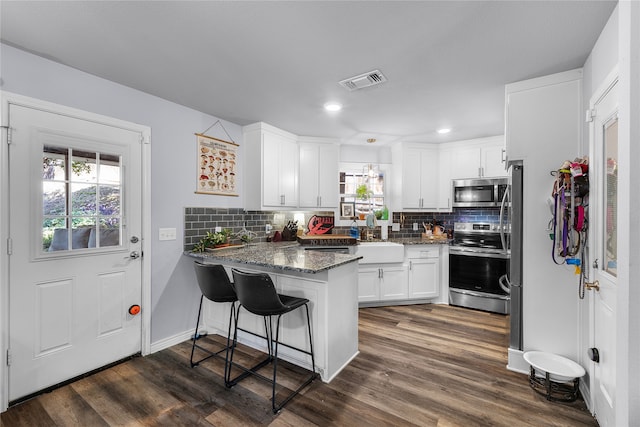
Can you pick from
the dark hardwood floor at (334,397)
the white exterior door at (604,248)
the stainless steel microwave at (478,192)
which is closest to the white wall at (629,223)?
the white exterior door at (604,248)

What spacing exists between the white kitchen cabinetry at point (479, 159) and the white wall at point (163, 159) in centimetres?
334

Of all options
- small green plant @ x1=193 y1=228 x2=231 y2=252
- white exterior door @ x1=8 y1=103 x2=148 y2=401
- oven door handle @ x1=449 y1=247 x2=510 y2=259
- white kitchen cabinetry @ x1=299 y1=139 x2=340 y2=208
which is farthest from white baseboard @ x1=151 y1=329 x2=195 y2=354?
oven door handle @ x1=449 y1=247 x2=510 y2=259

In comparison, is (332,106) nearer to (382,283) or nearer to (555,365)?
(382,283)

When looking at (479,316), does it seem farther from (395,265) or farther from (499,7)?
(499,7)

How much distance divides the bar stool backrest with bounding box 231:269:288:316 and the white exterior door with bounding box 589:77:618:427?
1926 mm

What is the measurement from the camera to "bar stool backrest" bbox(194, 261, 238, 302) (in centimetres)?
225

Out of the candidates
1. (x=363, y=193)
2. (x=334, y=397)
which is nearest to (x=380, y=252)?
(x=363, y=193)

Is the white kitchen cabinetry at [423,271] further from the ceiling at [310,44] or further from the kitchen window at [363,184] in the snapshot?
the ceiling at [310,44]

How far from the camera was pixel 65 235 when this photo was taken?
218cm

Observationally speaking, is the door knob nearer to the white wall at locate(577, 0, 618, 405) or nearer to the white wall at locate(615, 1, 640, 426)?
the white wall at locate(577, 0, 618, 405)

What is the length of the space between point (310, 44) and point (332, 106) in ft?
3.53

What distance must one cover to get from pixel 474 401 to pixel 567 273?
3.87 feet

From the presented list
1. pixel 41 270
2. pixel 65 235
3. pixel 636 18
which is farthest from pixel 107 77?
pixel 636 18

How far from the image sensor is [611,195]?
65.0 inches
